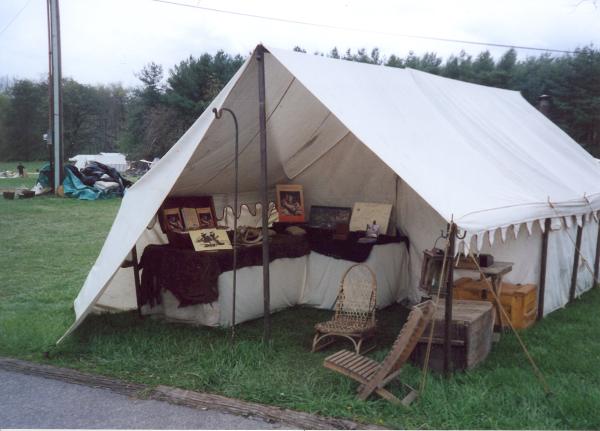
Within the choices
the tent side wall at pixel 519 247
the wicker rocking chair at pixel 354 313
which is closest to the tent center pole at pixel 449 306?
the wicker rocking chair at pixel 354 313

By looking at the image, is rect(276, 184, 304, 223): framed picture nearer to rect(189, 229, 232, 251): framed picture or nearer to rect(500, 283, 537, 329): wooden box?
rect(189, 229, 232, 251): framed picture

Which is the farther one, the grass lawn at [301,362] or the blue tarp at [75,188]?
the blue tarp at [75,188]

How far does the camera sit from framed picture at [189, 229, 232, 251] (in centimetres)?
539

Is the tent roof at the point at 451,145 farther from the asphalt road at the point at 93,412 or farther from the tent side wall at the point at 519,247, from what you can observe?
the asphalt road at the point at 93,412

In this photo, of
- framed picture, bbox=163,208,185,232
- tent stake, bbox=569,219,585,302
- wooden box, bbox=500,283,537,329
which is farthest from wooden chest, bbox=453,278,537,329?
framed picture, bbox=163,208,185,232

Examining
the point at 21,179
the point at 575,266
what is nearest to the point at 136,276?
the point at 575,266

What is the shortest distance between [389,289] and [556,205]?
1.90 m

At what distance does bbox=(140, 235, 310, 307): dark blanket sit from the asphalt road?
1.47 m

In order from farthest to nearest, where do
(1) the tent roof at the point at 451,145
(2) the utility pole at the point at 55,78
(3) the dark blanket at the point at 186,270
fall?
1. (2) the utility pole at the point at 55,78
2. (3) the dark blanket at the point at 186,270
3. (1) the tent roof at the point at 451,145

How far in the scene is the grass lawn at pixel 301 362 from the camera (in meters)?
3.54

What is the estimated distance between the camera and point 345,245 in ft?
20.1

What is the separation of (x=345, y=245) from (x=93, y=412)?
3.19m

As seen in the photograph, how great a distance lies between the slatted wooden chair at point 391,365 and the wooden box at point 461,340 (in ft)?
1.64

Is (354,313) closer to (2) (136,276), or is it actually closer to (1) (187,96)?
(2) (136,276)
